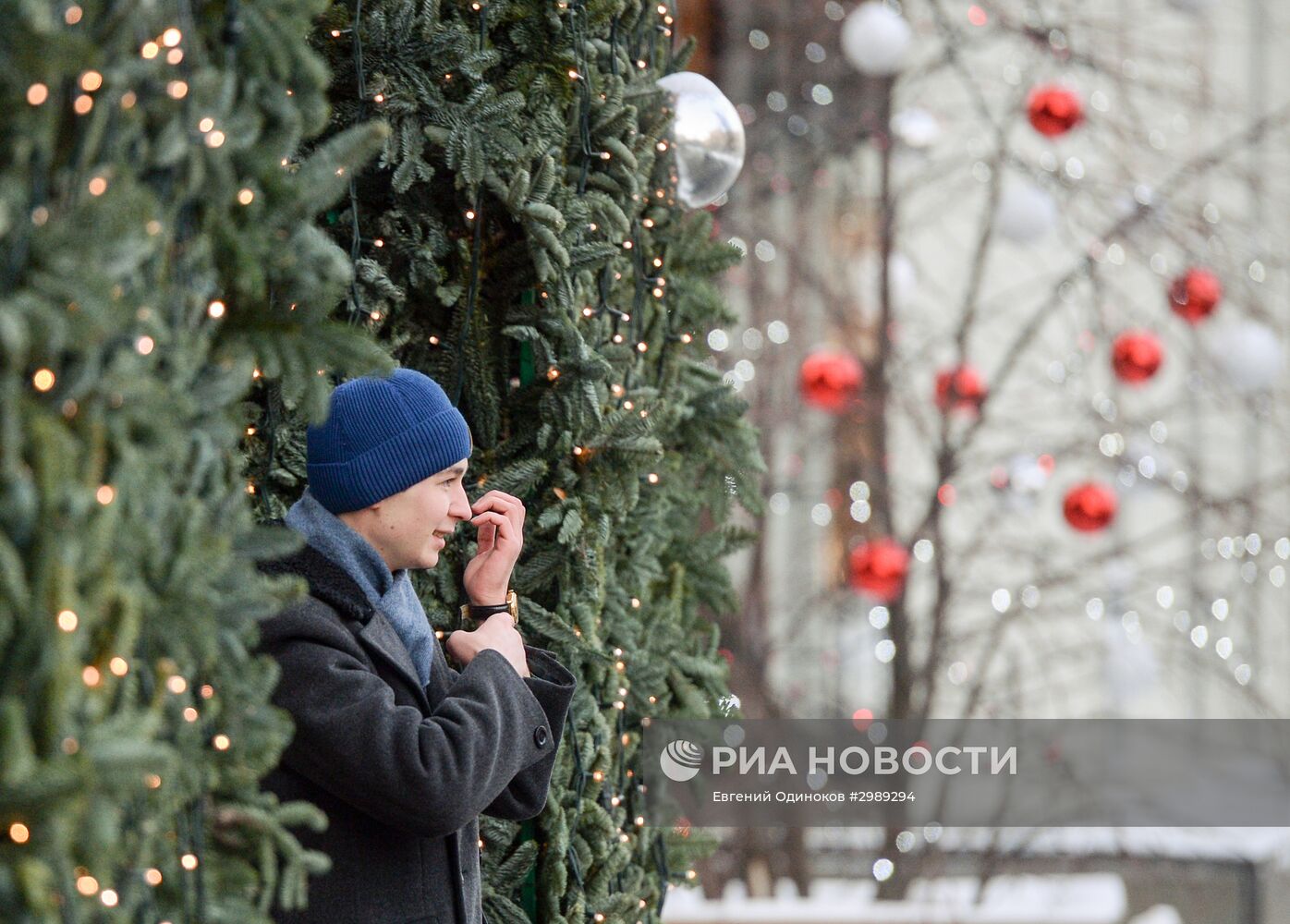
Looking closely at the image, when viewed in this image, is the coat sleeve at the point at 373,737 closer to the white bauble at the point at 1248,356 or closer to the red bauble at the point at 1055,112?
the red bauble at the point at 1055,112

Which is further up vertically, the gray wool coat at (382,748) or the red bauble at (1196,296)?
the red bauble at (1196,296)

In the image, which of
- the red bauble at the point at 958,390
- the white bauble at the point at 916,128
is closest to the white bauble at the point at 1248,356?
the red bauble at the point at 958,390

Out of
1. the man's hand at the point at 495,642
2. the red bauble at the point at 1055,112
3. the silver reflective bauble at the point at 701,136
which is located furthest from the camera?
the red bauble at the point at 1055,112

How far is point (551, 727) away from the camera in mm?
1730

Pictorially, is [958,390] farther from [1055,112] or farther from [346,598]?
[346,598]

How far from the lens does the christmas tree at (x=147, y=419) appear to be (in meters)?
1.03

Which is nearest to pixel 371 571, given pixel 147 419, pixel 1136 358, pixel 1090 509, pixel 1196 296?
pixel 147 419

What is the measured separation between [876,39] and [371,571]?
2992mm

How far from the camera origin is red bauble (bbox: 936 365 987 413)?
4.44 metres

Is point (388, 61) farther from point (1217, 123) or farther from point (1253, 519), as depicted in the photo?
point (1217, 123)

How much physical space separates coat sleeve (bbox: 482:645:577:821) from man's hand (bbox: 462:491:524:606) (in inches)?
3.6

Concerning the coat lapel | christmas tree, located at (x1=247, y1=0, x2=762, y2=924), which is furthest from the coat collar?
christmas tree, located at (x1=247, y1=0, x2=762, y2=924)

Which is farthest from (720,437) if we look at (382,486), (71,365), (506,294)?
(71,365)

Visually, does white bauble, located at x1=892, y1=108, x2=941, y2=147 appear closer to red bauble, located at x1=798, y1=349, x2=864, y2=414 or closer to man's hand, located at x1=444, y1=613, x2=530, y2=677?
red bauble, located at x1=798, y1=349, x2=864, y2=414
